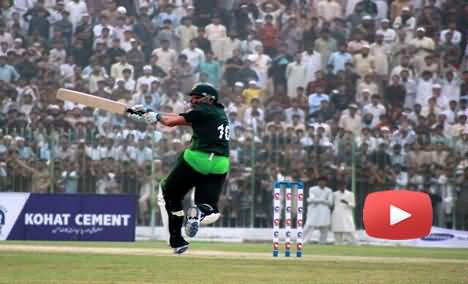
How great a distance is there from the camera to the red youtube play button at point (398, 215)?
65.1 feet

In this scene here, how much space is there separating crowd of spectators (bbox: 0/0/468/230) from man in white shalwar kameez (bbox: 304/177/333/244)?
0.27 meters

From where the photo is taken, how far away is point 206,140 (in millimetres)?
14391

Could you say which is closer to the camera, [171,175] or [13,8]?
[171,175]

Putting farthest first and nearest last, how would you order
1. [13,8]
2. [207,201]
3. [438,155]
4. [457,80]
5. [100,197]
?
[13,8]
[457,80]
[438,155]
[100,197]
[207,201]

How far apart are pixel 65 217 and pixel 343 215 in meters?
6.11

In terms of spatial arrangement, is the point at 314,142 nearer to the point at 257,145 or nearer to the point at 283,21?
the point at 257,145

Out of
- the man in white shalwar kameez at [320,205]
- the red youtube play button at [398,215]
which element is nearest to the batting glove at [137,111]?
the red youtube play button at [398,215]

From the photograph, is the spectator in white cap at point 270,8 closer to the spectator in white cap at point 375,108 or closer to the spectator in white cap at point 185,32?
the spectator in white cap at point 185,32

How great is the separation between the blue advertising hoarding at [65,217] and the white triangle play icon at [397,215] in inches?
242

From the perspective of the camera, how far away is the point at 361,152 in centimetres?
2556

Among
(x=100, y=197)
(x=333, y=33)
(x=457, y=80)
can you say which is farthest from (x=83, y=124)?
(x=457, y=80)

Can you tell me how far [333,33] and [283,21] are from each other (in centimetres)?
131

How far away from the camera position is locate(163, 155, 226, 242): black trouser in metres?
14.6

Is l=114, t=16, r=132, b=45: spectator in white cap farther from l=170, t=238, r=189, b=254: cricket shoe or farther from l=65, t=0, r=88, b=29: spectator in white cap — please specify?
l=170, t=238, r=189, b=254: cricket shoe
